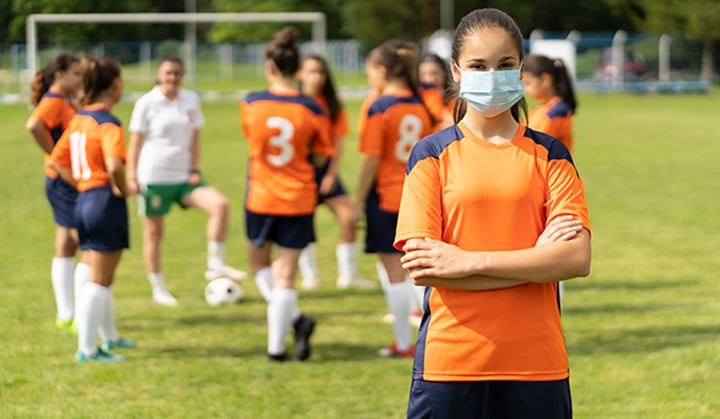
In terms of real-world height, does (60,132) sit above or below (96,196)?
above

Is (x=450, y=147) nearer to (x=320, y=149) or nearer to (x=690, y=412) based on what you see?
(x=690, y=412)

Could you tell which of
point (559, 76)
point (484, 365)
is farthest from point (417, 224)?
point (559, 76)

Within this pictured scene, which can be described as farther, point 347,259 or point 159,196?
point 347,259

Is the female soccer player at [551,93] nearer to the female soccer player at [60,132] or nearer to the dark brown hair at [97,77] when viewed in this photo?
the dark brown hair at [97,77]

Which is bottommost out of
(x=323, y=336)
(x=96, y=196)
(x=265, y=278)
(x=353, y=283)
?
(x=353, y=283)

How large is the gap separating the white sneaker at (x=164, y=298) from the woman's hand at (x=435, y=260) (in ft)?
18.5

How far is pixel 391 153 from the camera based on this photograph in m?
7.17

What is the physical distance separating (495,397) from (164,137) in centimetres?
583

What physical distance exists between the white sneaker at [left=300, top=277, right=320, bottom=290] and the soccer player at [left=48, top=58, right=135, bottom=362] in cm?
280

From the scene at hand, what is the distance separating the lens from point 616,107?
34.9 metres

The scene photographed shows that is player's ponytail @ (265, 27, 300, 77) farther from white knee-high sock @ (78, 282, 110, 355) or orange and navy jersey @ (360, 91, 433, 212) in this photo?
white knee-high sock @ (78, 282, 110, 355)

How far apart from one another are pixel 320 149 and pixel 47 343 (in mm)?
2300

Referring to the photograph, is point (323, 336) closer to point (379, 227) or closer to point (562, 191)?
point (379, 227)

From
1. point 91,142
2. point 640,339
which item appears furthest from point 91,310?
point 640,339
